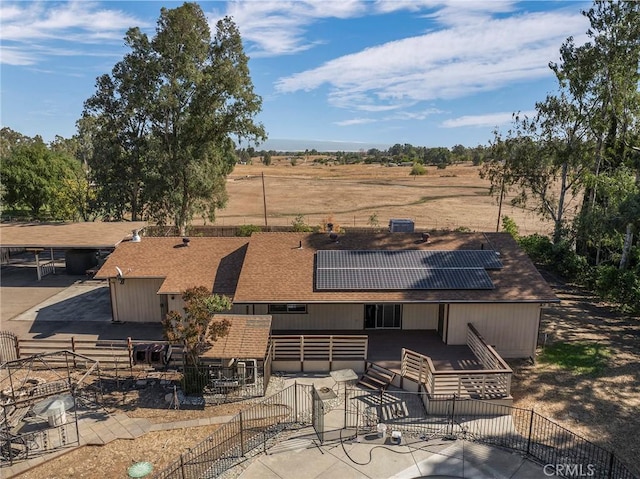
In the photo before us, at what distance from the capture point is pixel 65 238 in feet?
101

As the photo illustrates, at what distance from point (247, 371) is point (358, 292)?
5669 mm

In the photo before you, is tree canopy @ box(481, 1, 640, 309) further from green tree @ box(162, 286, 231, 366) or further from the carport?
the carport

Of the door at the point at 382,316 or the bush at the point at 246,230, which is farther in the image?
the bush at the point at 246,230

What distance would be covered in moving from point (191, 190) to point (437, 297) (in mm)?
25727

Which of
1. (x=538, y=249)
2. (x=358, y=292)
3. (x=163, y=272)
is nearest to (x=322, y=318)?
(x=358, y=292)

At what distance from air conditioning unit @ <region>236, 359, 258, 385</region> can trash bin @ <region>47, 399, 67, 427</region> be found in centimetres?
570

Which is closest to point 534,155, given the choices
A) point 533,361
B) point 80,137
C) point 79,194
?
point 533,361

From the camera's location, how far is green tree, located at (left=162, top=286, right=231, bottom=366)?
619 inches

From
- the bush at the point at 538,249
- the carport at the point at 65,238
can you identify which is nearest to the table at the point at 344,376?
the carport at the point at 65,238

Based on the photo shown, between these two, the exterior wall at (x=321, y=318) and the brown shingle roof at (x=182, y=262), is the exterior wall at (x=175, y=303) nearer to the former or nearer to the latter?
the brown shingle roof at (x=182, y=262)

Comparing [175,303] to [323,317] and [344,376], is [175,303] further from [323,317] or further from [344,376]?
[344,376]

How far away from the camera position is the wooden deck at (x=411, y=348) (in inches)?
684

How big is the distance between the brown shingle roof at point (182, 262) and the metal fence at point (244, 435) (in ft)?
20.7

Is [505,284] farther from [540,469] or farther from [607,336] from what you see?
[540,469]
